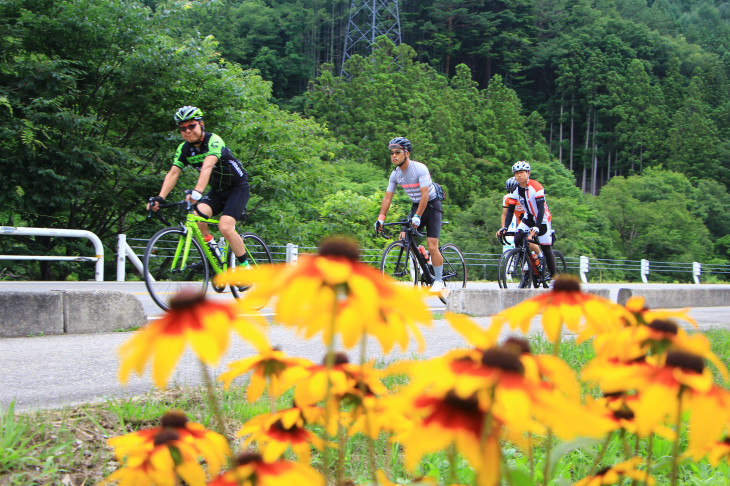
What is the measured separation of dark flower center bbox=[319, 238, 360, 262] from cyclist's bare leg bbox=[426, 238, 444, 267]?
751 cm

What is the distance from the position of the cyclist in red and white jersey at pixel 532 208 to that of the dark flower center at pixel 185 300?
8625 mm

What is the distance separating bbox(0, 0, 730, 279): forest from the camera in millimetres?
12453

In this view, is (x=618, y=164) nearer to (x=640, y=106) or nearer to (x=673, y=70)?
(x=640, y=106)

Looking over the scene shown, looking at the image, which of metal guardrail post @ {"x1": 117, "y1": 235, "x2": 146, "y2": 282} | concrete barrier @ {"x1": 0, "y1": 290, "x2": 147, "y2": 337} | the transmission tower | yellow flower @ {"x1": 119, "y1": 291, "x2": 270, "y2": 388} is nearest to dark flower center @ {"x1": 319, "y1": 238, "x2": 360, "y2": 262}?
yellow flower @ {"x1": 119, "y1": 291, "x2": 270, "y2": 388}

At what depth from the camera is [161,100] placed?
45.6 ft

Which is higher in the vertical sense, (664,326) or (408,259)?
(664,326)

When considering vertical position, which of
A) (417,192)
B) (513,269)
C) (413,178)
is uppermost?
(413,178)

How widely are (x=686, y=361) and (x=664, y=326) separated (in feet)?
0.43

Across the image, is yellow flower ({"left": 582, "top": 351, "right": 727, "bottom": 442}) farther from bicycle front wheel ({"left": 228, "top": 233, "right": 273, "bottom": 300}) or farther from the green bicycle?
bicycle front wheel ({"left": 228, "top": 233, "right": 273, "bottom": 300})

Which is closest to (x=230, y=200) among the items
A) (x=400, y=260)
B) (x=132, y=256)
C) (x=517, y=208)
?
(x=400, y=260)

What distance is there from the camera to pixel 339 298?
0.72 m

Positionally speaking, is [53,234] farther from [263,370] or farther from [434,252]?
[263,370]

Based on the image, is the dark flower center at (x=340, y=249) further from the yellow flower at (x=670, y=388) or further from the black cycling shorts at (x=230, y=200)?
the black cycling shorts at (x=230, y=200)

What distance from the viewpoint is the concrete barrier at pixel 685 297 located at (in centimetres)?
1121
